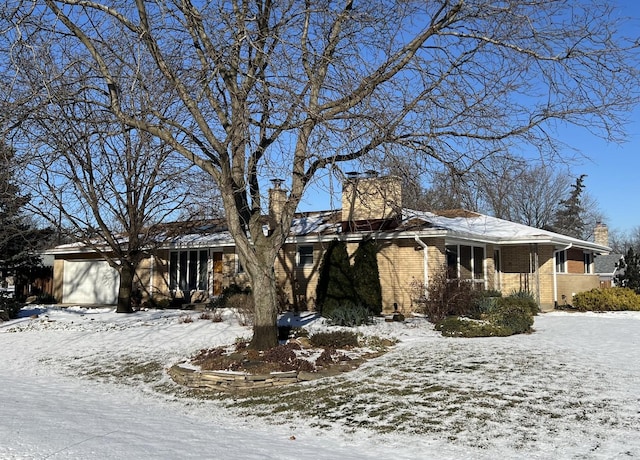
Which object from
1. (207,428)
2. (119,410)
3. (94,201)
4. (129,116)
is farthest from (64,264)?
(207,428)

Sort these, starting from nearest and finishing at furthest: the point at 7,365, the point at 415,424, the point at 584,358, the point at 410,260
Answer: the point at 415,424 → the point at 584,358 → the point at 7,365 → the point at 410,260

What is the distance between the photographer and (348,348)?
43.5 feet

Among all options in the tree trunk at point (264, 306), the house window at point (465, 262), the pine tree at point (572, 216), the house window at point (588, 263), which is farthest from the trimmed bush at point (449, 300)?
the pine tree at point (572, 216)

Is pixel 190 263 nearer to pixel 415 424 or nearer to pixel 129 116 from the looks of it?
pixel 129 116

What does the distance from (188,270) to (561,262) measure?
54.1ft

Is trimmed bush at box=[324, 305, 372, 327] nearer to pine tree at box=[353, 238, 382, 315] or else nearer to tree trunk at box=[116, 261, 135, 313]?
pine tree at box=[353, 238, 382, 315]

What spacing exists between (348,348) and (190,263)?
14.3 meters

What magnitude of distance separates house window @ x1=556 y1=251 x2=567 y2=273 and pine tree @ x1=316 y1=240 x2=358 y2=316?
11.6 m

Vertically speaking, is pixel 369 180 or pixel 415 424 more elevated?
pixel 369 180

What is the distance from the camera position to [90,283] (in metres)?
29.3

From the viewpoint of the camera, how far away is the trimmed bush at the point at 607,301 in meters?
22.9

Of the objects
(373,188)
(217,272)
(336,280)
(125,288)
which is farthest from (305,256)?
(373,188)

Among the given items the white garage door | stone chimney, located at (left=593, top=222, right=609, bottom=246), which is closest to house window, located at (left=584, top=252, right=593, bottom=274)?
stone chimney, located at (left=593, top=222, right=609, bottom=246)

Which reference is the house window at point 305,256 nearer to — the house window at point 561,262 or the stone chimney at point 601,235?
the house window at point 561,262
